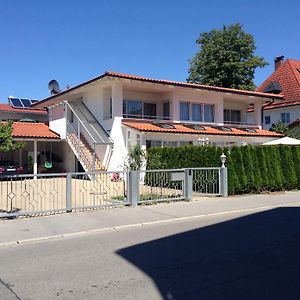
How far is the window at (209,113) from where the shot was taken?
29.9m

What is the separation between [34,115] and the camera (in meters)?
38.2

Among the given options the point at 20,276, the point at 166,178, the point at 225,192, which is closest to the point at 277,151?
the point at 225,192

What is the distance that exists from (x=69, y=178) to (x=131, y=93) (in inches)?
581

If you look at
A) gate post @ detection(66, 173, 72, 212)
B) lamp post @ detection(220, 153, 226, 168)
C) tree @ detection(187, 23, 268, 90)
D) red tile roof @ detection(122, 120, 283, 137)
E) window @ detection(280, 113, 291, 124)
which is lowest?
gate post @ detection(66, 173, 72, 212)

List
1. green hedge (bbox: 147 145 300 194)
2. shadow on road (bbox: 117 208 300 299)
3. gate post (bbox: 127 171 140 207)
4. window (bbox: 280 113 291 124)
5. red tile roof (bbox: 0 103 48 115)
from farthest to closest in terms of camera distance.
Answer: window (bbox: 280 113 291 124) < red tile roof (bbox: 0 103 48 115) < green hedge (bbox: 147 145 300 194) < gate post (bbox: 127 171 140 207) < shadow on road (bbox: 117 208 300 299)

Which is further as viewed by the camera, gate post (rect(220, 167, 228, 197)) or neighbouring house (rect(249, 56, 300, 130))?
neighbouring house (rect(249, 56, 300, 130))

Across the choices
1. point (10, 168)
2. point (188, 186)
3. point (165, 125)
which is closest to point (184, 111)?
point (165, 125)

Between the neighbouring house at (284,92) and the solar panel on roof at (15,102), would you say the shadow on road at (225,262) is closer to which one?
the neighbouring house at (284,92)

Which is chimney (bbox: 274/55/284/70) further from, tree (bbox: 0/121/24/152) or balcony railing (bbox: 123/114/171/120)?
tree (bbox: 0/121/24/152)

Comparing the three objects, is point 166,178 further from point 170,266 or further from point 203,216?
point 170,266

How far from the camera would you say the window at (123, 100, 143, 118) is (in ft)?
87.6

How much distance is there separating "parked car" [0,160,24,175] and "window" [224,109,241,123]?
14842mm

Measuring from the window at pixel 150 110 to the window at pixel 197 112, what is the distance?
2678 mm

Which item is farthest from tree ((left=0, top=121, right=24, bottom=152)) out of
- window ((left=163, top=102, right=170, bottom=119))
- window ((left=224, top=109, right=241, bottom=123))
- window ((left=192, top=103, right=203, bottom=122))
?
window ((left=224, top=109, right=241, bottom=123))
